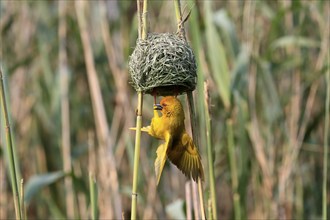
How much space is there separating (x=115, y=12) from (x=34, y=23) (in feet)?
1.47

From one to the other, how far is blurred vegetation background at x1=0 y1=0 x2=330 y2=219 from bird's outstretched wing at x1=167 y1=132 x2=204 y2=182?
0.85 meters

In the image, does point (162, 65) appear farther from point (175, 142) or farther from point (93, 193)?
point (93, 193)

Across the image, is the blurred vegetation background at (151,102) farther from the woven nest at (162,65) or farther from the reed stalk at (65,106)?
the woven nest at (162,65)

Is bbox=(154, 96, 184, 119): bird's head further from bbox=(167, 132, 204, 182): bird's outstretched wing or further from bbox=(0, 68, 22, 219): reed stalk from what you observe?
bbox=(0, 68, 22, 219): reed stalk

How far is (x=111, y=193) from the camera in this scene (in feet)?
8.31

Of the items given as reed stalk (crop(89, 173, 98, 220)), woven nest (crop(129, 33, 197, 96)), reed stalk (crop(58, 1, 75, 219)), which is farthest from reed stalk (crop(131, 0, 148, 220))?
reed stalk (crop(58, 1, 75, 219))

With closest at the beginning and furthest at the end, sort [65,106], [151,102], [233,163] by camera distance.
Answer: [233,163], [65,106], [151,102]

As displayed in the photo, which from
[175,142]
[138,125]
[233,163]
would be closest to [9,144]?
[138,125]

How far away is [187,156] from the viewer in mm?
1337

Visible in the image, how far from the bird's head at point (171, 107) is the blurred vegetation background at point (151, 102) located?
90cm

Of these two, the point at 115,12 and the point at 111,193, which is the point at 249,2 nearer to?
the point at 115,12

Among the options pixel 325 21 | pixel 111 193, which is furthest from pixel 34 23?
pixel 325 21

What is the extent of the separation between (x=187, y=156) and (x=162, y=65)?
0.22 metres

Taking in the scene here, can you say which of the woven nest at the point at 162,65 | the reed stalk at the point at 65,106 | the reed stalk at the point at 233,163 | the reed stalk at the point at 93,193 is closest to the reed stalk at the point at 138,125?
the woven nest at the point at 162,65
